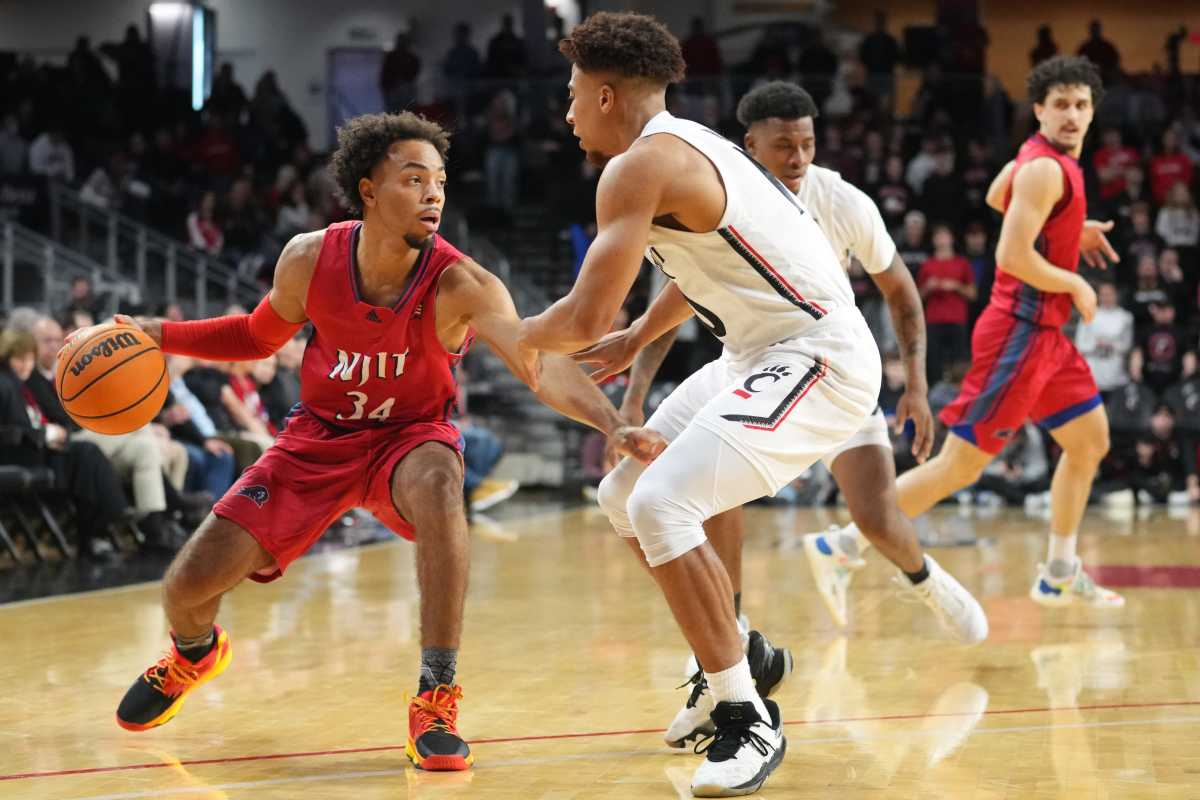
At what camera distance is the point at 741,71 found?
18891 mm

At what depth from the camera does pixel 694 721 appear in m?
4.27

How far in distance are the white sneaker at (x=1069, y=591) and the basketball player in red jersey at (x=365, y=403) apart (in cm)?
325

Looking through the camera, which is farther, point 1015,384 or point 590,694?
point 1015,384

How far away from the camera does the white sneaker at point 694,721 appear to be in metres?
4.27

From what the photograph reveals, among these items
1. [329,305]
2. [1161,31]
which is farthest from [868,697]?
[1161,31]

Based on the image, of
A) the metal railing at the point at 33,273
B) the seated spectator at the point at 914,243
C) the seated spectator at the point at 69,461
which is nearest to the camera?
the seated spectator at the point at 69,461

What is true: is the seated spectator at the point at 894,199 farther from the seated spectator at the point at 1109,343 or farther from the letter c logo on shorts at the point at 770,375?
the letter c logo on shorts at the point at 770,375

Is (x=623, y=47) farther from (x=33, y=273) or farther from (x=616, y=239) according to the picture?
(x=33, y=273)

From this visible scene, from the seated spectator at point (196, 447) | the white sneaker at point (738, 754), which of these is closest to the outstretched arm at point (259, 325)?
the white sneaker at point (738, 754)

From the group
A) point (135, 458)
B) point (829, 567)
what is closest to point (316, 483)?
point (829, 567)

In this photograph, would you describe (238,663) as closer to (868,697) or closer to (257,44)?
(868,697)

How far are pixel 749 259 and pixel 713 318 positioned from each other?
0.89ft

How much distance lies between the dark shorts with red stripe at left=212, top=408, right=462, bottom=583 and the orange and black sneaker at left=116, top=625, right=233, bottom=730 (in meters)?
0.34

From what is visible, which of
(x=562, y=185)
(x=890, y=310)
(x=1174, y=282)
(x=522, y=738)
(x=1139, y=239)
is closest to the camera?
(x=522, y=738)
